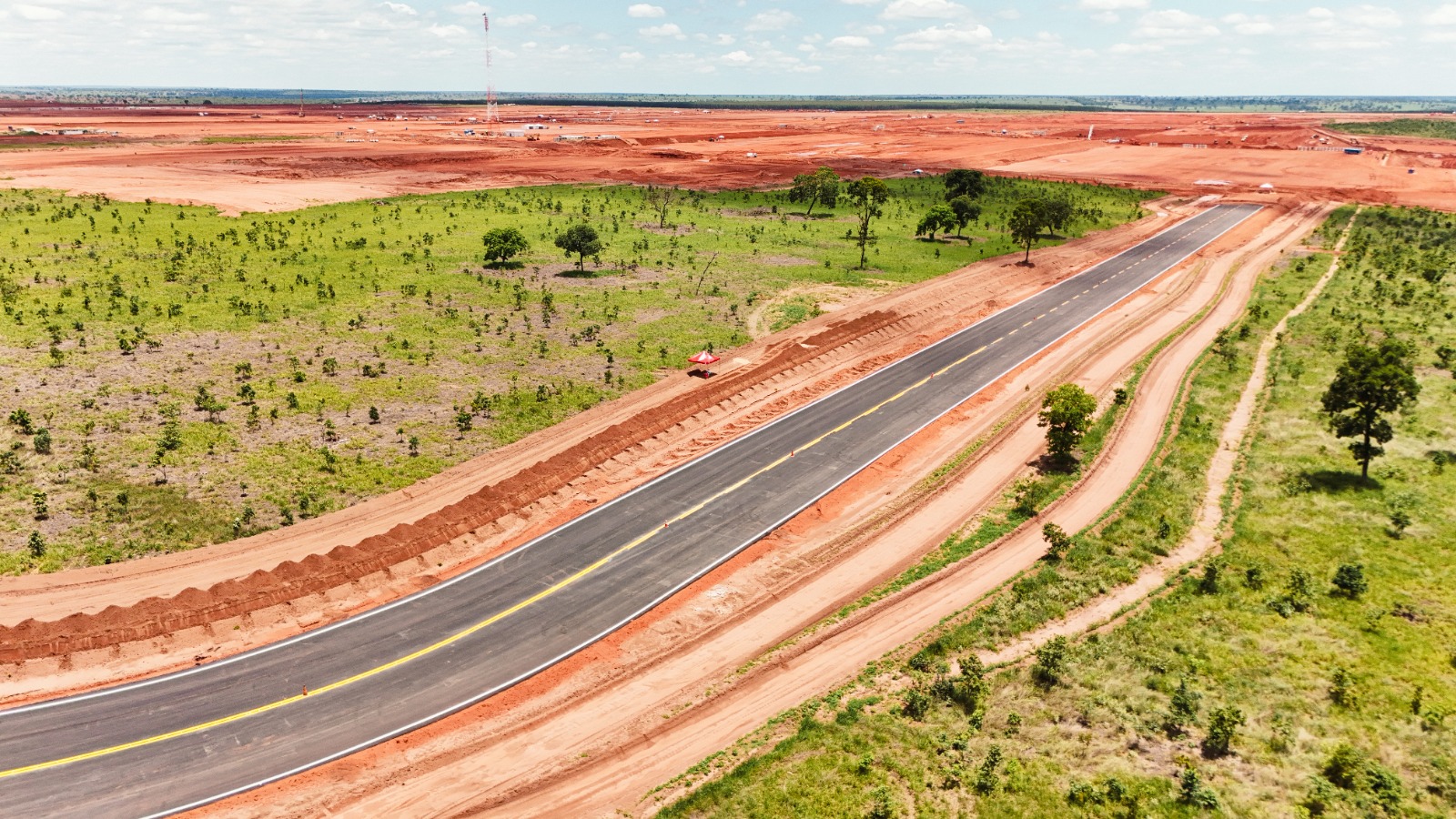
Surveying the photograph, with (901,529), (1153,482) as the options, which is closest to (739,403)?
(901,529)

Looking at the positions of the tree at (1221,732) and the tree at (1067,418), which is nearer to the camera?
the tree at (1221,732)

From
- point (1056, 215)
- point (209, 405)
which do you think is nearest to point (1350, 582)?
point (209, 405)

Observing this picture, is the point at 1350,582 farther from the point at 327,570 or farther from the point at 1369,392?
the point at 327,570

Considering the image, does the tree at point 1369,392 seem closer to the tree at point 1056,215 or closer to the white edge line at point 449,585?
the white edge line at point 449,585

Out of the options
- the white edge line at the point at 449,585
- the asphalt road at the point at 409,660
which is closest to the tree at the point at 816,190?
the white edge line at the point at 449,585

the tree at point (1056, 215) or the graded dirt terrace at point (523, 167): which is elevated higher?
the graded dirt terrace at point (523, 167)

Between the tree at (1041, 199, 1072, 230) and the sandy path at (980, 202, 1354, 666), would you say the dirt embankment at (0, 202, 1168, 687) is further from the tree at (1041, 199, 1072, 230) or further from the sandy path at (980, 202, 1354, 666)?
the tree at (1041, 199, 1072, 230)
